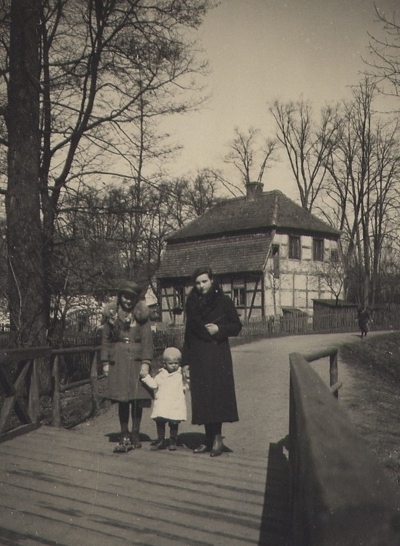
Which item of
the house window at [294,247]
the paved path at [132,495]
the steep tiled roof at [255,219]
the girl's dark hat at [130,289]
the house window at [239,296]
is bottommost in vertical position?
the paved path at [132,495]

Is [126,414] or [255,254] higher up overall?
[255,254]

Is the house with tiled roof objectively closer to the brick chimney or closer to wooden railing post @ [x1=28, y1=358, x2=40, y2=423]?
the brick chimney

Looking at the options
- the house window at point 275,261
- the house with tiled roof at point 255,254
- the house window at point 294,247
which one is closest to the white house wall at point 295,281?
the house with tiled roof at point 255,254

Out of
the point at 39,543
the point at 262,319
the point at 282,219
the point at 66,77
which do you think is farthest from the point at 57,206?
the point at 282,219

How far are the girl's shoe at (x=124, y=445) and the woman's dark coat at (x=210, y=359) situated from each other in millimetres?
621

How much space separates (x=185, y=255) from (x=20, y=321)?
1217 inches

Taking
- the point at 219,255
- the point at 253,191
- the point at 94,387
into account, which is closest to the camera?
the point at 94,387

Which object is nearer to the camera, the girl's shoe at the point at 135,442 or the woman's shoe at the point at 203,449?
the woman's shoe at the point at 203,449

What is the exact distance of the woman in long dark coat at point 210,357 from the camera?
18.0 ft

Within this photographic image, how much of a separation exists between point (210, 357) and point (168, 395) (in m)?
0.60

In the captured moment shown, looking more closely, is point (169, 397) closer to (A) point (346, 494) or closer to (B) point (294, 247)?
(A) point (346, 494)

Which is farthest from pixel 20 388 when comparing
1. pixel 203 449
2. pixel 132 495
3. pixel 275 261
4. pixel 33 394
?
pixel 275 261

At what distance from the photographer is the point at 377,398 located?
1239cm

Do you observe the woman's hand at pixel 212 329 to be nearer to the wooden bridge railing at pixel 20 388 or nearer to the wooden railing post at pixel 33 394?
the wooden bridge railing at pixel 20 388
